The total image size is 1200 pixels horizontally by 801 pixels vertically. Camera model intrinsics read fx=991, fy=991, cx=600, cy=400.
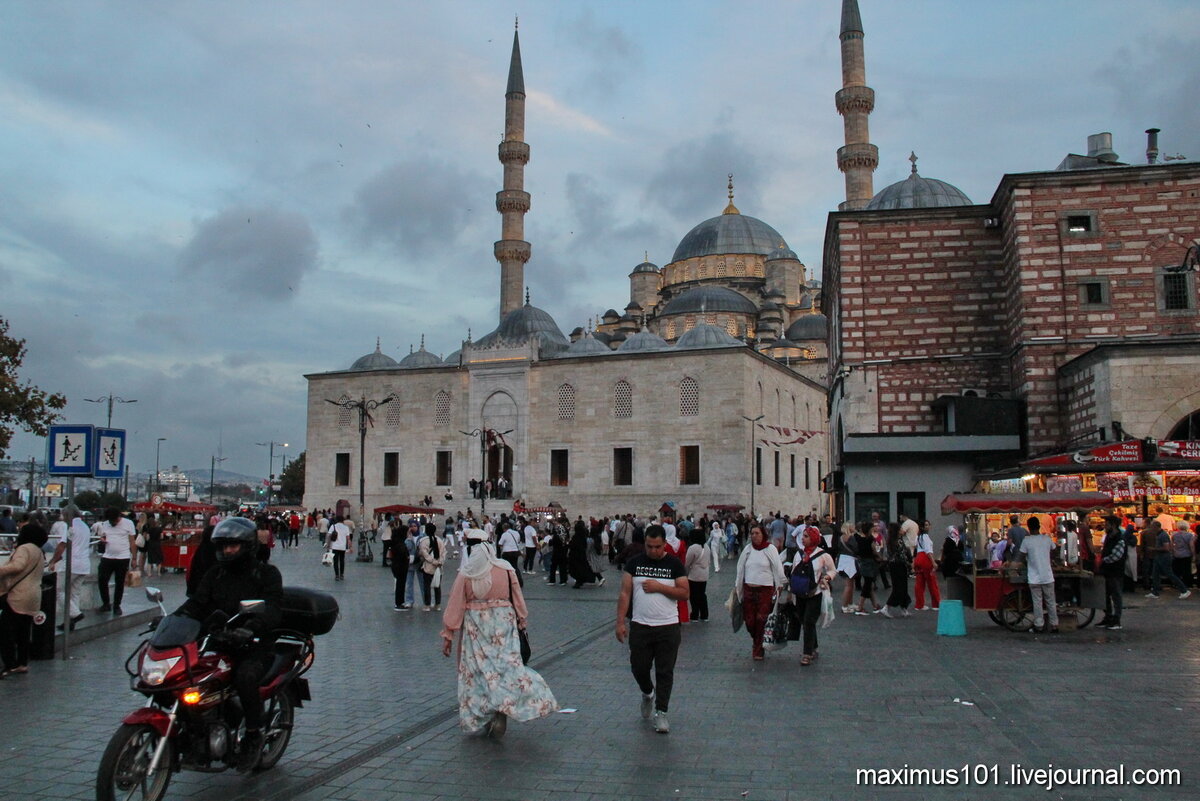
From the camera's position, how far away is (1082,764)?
4.85 meters

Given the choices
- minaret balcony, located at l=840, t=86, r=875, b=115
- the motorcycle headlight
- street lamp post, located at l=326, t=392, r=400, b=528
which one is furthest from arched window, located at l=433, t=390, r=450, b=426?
the motorcycle headlight

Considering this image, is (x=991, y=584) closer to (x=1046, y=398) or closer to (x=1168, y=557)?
(x=1168, y=557)

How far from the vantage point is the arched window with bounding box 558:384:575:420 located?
43188mm

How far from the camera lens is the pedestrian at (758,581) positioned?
816 centimetres

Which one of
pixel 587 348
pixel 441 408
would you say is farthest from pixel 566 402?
pixel 441 408

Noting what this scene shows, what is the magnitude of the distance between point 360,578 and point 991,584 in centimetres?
1187

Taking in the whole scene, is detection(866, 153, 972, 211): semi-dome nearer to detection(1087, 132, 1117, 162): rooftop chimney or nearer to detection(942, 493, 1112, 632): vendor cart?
detection(1087, 132, 1117, 162): rooftop chimney

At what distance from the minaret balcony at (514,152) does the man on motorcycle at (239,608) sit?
139 ft

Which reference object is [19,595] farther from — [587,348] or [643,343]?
[587,348]

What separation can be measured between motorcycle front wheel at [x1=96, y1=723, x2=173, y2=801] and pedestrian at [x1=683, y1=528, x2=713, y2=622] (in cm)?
702

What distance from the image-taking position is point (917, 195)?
27.7 m

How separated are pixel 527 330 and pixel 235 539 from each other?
43.3 meters

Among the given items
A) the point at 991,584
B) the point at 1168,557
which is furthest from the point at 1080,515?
the point at 991,584

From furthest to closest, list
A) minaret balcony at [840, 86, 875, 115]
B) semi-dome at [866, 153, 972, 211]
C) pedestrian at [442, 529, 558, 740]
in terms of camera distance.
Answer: minaret balcony at [840, 86, 875, 115]
semi-dome at [866, 153, 972, 211]
pedestrian at [442, 529, 558, 740]
